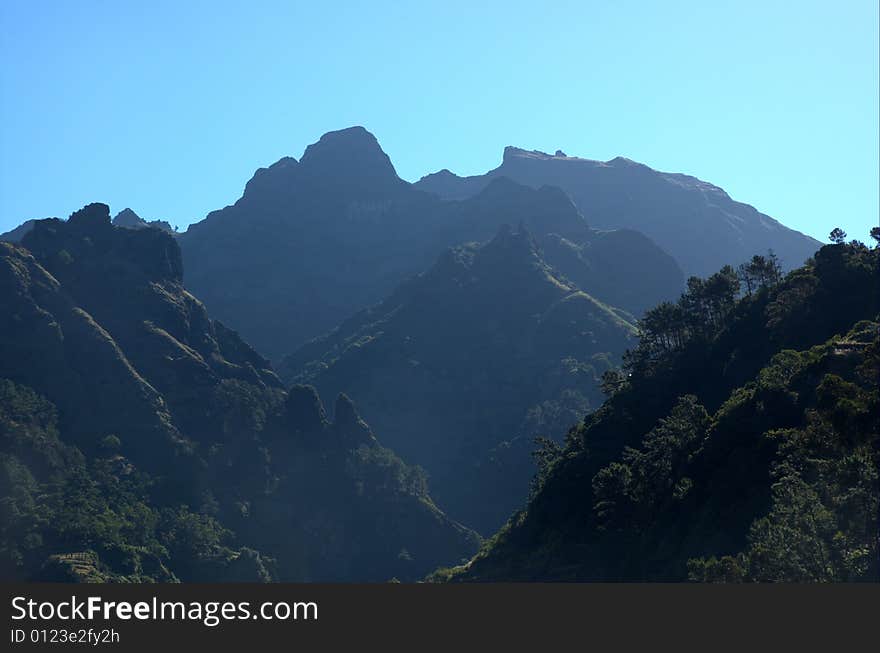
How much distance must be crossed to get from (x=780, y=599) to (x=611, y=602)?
827 centimetres

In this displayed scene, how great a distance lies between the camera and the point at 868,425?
6469cm

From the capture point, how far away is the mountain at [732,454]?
211ft

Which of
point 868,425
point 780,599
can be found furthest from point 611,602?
point 868,425

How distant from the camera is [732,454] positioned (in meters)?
98.5

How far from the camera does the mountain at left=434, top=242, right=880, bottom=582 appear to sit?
64.3 metres

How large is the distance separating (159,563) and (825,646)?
178 m

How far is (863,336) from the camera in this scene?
10294 cm

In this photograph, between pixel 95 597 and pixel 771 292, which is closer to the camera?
pixel 95 597

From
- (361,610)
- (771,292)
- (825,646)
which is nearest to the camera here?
(825,646)

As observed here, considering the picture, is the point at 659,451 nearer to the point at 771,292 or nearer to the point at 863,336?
the point at 863,336

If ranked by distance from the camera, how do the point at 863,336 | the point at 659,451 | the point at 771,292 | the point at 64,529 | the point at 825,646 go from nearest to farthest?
the point at 825,646, the point at 863,336, the point at 659,451, the point at 771,292, the point at 64,529

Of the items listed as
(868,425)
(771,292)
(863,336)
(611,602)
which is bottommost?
(611,602)

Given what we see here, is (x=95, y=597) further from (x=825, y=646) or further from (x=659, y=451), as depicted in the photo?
(x=659, y=451)

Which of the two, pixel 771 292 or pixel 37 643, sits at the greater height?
pixel 771 292
